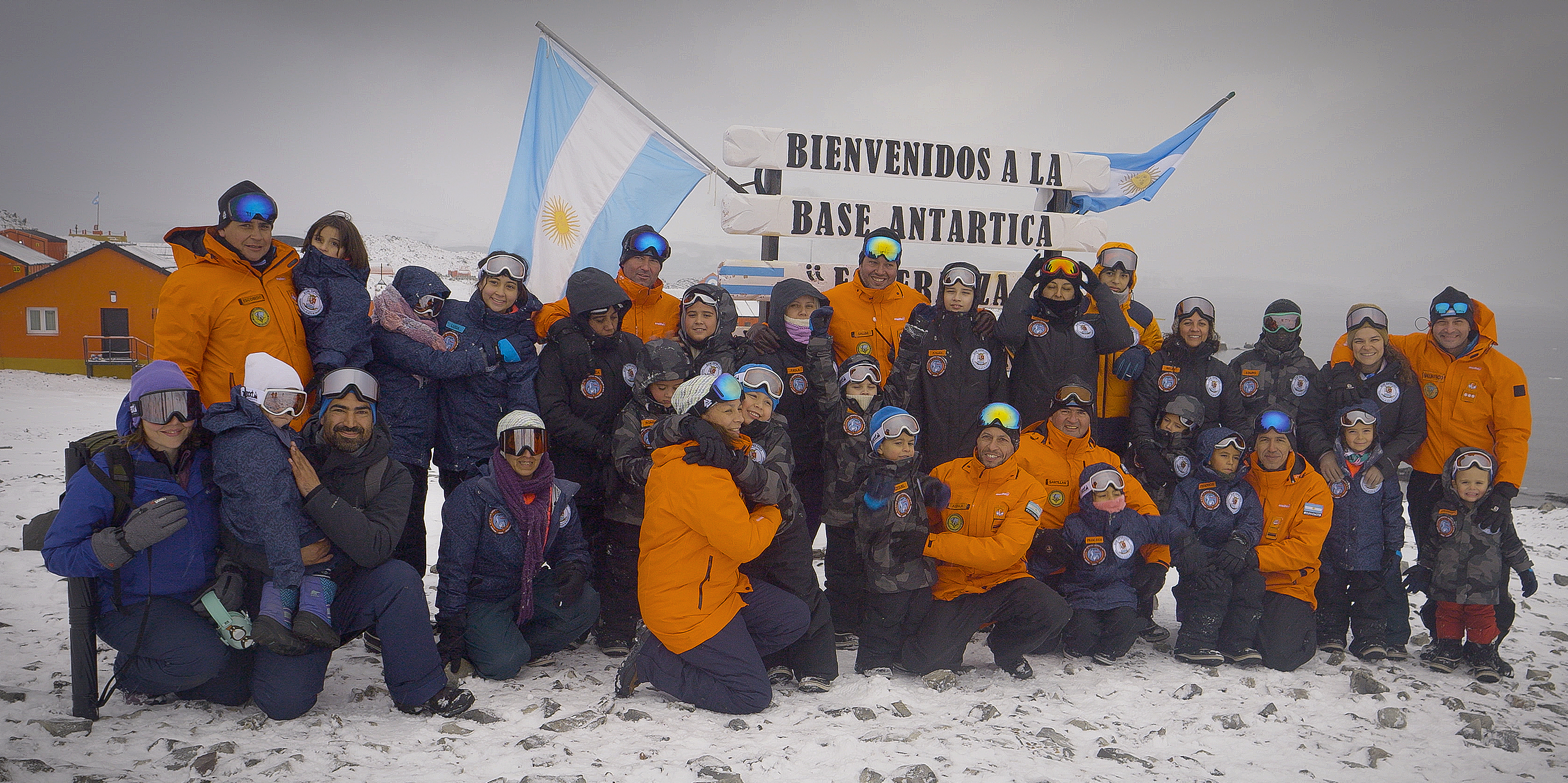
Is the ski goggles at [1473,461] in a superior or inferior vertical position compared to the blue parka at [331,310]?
inferior

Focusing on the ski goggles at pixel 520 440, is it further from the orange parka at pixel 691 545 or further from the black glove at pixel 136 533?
the black glove at pixel 136 533

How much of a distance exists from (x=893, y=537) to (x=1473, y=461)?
372cm

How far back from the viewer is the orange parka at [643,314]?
5.39 m

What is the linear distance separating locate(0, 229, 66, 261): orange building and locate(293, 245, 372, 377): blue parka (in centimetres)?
3340

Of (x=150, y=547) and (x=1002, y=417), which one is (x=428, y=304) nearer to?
(x=150, y=547)

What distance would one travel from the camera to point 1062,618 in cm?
462

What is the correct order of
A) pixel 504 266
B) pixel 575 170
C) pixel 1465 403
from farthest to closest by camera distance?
pixel 575 170, pixel 1465 403, pixel 504 266

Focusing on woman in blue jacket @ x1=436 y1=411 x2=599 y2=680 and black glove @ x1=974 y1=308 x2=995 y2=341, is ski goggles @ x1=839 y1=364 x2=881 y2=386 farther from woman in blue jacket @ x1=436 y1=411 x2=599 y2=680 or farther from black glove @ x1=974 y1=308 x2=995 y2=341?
woman in blue jacket @ x1=436 y1=411 x2=599 y2=680

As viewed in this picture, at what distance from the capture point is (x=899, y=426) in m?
4.43

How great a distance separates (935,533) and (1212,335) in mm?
2572

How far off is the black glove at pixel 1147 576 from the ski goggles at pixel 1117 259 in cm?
219

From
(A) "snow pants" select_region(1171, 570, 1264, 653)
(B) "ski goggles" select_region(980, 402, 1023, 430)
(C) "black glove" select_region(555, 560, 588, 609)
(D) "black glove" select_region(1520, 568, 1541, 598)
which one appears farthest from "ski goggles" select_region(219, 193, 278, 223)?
(D) "black glove" select_region(1520, 568, 1541, 598)

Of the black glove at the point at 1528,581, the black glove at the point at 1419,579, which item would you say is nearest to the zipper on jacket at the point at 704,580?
the black glove at the point at 1419,579

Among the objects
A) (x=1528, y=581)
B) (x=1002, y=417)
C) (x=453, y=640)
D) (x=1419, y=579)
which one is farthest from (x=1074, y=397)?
(x=453, y=640)
